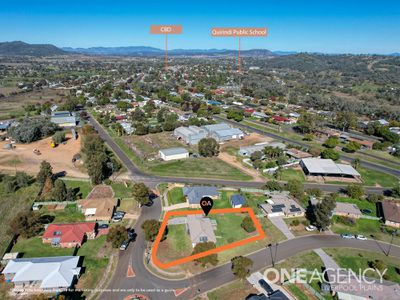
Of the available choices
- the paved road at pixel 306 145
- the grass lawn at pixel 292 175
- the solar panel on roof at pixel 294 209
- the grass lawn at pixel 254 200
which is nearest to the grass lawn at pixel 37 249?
the grass lawn at pixel 254 200

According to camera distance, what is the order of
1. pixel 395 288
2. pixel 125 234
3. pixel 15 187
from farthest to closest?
pixel 15 187 → pixel 125 234 → pixel 395 288

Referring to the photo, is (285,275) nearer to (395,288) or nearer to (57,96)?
(395,288)

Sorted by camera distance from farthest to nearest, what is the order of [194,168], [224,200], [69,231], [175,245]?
1. [194,168]
2. [224,200]
3. [69,231]
4. [175,245]

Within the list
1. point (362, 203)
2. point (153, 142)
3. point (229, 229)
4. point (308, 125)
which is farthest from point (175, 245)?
point (308, 125)

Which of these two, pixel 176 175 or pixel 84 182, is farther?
pixel 176 175

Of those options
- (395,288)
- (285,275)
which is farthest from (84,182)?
(395,288)

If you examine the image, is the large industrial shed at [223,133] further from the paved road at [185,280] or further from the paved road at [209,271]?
the paved road at [209,271]

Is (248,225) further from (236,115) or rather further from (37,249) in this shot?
(236,115)
